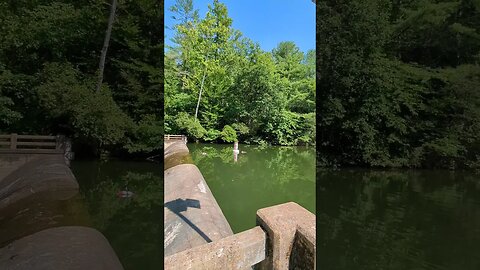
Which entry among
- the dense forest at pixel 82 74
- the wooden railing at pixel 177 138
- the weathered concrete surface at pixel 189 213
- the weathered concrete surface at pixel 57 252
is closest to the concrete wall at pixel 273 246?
Answer: the weathered concrete surface at pixel 189 213

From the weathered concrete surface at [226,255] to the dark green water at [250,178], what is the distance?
0.84m

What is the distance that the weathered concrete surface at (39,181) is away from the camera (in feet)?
10.7

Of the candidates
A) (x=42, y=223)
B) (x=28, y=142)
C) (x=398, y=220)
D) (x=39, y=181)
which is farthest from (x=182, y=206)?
A: (x=398, y=220)

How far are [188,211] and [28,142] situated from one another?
8.60 ft

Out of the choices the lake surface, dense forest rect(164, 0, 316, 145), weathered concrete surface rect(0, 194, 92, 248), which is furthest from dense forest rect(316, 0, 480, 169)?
weathered concrete surface rect(0, 194, 92, 248)

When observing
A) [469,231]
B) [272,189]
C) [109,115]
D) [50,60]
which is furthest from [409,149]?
[50,60]

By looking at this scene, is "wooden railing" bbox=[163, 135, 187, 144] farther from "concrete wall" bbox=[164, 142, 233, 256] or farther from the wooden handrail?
Answer: the wooden handrail

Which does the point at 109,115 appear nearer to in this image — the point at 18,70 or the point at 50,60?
the point at 50,60

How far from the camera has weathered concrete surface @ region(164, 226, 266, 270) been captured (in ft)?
5.83

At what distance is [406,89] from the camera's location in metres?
7.84

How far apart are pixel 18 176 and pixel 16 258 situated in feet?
7.23

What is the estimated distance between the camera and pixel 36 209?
263 cm

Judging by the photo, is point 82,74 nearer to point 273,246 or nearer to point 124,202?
point 124,202

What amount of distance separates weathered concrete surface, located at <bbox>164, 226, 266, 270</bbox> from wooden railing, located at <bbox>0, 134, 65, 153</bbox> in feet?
10.1
